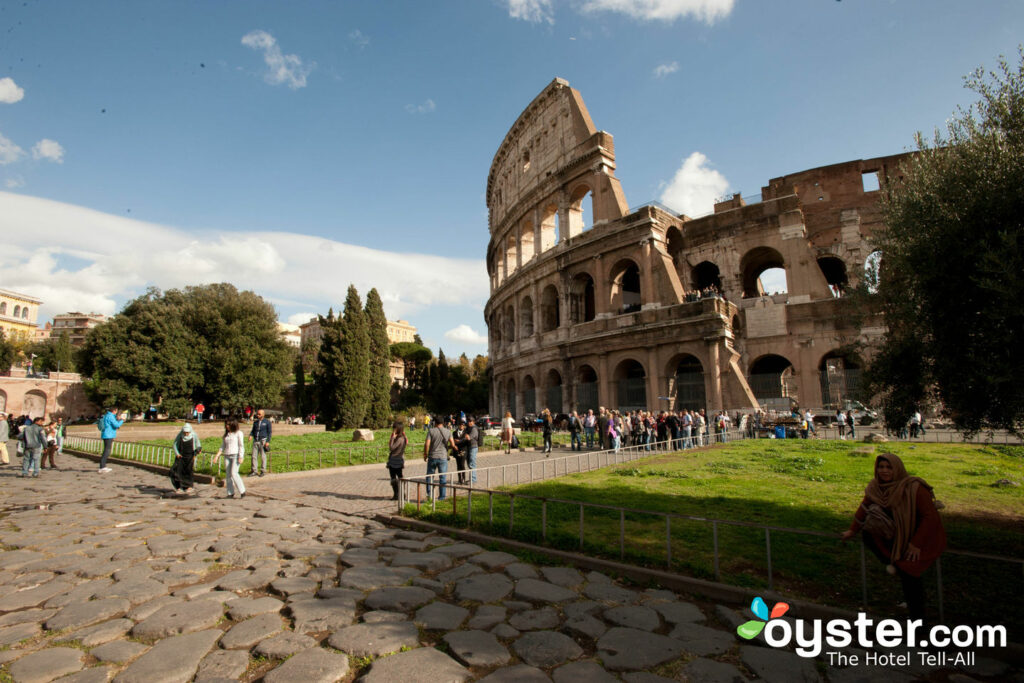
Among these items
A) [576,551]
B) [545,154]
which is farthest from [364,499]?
[545,154]

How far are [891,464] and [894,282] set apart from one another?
4.71m

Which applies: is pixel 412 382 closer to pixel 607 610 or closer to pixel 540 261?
pixel 540 261

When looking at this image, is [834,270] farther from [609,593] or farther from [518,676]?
[518,676]

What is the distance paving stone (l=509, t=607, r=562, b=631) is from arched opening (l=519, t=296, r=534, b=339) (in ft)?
92.8

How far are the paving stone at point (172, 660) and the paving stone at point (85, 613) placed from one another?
80 cm

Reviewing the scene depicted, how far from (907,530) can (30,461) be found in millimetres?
17721

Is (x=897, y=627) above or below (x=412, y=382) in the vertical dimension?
below

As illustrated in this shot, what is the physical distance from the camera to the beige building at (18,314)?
77.4 metres

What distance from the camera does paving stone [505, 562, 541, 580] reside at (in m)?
4.78

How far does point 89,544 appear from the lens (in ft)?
19.3

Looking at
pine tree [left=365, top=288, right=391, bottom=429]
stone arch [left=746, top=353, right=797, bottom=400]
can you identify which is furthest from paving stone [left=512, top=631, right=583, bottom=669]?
pine tree [left=365, top=288, right=391, bottom=429]

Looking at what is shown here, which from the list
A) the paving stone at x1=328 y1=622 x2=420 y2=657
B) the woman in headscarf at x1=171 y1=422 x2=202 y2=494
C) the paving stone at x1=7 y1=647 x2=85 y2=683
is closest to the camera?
the paving stone at x1=7 y1=647 x2=85 y2=683

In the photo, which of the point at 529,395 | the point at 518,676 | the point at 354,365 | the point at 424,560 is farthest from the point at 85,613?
the point at 354,365

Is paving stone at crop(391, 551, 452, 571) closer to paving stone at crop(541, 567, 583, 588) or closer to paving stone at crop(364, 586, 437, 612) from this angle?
paving stone at crop(364, 586, 437, 612)
